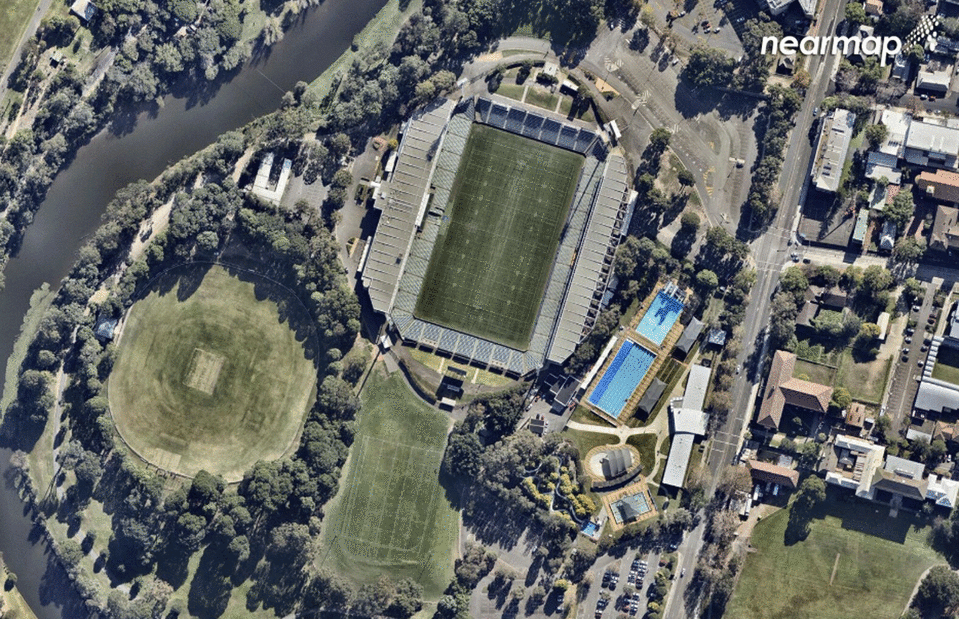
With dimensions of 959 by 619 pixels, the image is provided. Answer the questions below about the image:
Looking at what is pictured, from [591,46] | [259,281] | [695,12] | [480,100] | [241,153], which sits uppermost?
[695,12]

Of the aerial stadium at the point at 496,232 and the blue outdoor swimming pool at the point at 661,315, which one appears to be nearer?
the aerial stadium at the point at 496,232

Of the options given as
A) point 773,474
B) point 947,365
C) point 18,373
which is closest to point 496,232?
point 773,474

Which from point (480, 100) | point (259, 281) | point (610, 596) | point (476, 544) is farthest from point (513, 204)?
point (610, 596)

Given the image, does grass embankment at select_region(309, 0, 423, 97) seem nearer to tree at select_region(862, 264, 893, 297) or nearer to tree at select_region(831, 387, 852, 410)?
tree at select_region(862, 264, 893, 297)

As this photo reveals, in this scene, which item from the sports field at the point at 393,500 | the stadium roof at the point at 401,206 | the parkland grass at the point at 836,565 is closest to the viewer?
the parkland grass at the point at 836,565

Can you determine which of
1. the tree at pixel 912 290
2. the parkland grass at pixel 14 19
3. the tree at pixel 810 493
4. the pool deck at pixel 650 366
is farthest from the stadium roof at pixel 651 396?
the parkland grass at pixel 14 19

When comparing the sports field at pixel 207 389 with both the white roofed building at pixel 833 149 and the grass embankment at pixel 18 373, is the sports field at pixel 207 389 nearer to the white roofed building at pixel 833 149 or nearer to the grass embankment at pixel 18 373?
the grass embankment at pixel 18 373

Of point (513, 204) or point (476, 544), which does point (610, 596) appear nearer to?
point (476, 544)

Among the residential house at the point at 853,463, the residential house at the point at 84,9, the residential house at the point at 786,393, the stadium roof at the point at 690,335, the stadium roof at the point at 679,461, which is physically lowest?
the stadium roof at the point at 679,461
